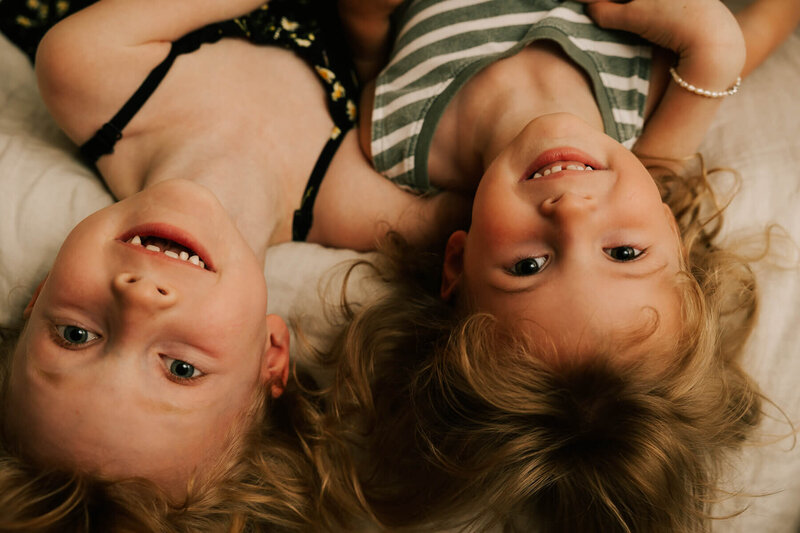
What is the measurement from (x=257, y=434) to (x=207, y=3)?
70 cm

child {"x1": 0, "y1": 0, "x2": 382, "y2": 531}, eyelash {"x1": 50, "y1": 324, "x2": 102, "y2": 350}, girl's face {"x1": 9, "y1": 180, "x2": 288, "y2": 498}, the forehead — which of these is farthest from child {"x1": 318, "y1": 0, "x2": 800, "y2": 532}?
eyelash {"x1": 50, "y1": 324, "x2": 102, "y2": 350}

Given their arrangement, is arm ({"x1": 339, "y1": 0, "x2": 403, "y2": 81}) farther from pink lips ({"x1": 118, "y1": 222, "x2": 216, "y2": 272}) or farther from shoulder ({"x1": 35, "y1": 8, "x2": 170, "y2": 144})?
pink lips ({"x1": 118, "y1": 222, "x2": 216, "y2": 272})

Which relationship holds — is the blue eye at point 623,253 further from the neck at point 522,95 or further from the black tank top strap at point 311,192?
the black tank top strap at point 311,192

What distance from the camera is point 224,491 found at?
94 cm

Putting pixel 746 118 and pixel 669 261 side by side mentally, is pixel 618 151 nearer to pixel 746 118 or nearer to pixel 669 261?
pixel 669 261

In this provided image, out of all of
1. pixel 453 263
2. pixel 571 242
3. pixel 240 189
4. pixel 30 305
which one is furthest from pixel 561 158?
pixel 30 305

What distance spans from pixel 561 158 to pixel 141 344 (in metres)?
0.61

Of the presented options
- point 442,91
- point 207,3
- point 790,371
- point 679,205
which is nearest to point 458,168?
point 442,91

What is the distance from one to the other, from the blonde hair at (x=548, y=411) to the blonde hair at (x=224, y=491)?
0.07 metres

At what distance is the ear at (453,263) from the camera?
42.2 inches

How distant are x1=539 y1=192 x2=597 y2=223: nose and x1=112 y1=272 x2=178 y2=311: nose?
493 millimetres

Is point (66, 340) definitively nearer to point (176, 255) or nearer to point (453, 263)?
point (176, 255)

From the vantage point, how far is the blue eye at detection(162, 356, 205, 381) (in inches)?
33.4

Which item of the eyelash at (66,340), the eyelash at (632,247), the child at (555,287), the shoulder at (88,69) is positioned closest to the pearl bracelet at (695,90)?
the child at (555,287)
